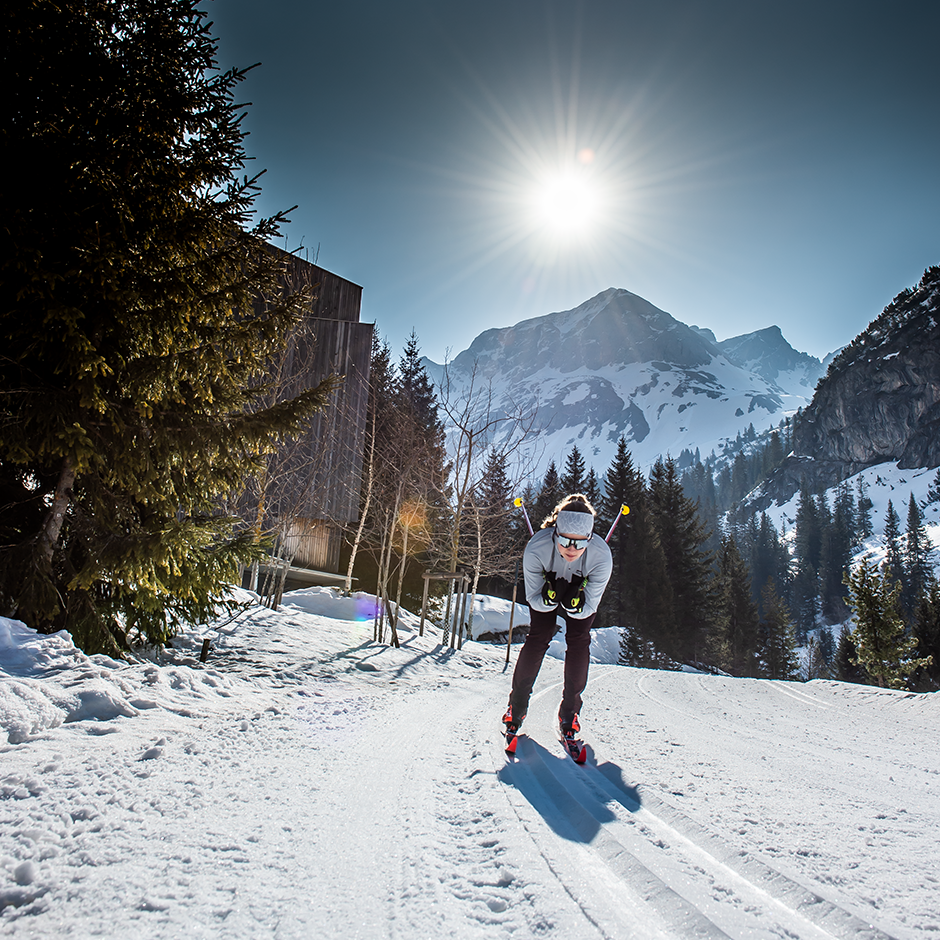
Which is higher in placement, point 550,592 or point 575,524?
point 575,524

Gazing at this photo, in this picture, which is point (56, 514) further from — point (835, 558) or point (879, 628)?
point (835, 558)

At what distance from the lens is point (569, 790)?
2768mm

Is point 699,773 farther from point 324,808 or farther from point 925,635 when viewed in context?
point 925,635

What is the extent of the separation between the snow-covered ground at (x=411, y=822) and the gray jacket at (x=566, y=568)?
107 centimetres

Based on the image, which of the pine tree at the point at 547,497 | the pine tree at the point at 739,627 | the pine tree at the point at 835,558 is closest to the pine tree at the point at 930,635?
the pine tree at the point at 739,627

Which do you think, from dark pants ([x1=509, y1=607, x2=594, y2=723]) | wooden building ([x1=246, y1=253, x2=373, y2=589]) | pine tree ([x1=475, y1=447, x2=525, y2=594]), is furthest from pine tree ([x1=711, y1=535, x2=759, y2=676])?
dark pants ([x1=509, y1=607, x2=594, y2=723])

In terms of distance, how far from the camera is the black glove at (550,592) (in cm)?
385

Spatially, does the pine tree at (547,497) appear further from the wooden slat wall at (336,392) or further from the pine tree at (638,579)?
the wooden slat wall at (336,392)

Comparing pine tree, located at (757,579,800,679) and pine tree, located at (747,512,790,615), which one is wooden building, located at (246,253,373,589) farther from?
pine tree, located at (747,512,790,615)

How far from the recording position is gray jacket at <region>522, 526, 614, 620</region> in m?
3.87

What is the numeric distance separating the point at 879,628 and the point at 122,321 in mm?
30840

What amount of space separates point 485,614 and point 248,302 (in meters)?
19.7

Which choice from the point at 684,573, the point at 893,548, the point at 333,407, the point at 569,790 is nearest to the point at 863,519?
the point at 893,548

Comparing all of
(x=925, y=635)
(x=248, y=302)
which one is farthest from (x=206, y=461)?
(x=925, y=635)
